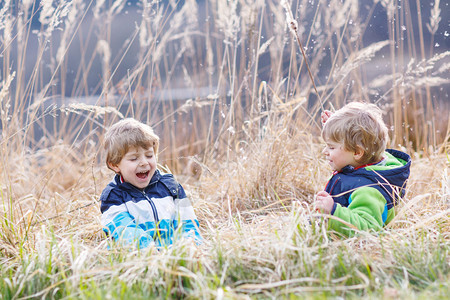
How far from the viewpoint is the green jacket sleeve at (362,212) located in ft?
6.84

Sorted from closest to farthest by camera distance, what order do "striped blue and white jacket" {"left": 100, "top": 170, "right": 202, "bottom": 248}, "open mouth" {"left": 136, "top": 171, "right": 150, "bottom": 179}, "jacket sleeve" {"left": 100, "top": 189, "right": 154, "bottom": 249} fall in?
"jacket sleeve" {"left": 100, "top": 189, "right": 154, "bottom": 249}, "striped blue and white jacket" {"left": 100, "top": 170, "right": 202, "bottom": 248}, "open mouth" {"left": 136, "top": 171, "right": 150, "bottom": 179}

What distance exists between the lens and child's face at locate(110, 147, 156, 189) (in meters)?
2.40

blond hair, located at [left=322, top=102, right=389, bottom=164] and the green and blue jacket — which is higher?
blond hair, located at [left=322, top=102, right=389, bottom=164]

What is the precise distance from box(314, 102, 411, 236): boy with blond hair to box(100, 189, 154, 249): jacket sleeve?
76 centimetres

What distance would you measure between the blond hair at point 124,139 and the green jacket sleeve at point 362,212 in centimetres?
92

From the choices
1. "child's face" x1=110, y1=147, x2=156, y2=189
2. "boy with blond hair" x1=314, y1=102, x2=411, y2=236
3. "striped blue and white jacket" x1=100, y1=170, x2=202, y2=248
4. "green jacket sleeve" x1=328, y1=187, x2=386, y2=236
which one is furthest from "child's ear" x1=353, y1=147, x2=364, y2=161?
"child's face" x1=110, y1=147, x2=156, y2=189

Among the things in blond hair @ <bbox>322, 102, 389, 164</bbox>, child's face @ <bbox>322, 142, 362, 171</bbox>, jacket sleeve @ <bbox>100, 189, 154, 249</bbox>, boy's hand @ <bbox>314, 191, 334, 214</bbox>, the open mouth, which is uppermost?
blond hair @ <bbox>322, 102, 389, 164</bbox>

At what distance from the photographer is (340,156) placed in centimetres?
231

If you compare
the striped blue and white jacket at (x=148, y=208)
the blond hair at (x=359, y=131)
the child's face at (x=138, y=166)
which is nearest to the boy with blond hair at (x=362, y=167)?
the blond hair at (x=359, y=131)

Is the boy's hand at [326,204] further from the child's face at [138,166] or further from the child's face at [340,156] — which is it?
the child's face at [138,166]

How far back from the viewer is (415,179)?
3.03 metres

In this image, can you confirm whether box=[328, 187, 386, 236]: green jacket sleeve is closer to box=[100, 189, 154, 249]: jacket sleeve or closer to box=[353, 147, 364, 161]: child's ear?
box=[353, 147, 364, 161]: child's ear

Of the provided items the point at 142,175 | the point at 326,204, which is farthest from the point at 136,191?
the point at 326,204

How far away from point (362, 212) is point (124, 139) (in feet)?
3.57
